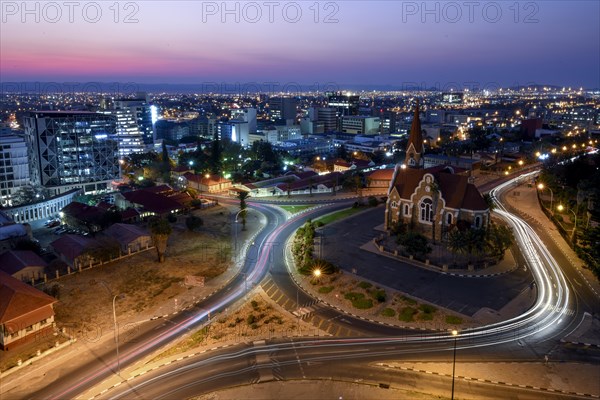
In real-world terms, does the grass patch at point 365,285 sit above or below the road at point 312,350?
above

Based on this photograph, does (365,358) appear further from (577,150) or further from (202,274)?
(577,150)

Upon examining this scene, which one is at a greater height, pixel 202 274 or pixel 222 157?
pixel 222 157

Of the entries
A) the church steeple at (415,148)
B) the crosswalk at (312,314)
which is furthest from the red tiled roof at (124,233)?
the church steeple at (415,148)

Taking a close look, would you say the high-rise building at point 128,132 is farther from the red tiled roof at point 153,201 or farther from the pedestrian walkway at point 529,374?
the pedestrian walkway at point 529,374

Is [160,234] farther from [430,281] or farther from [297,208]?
[297,208]

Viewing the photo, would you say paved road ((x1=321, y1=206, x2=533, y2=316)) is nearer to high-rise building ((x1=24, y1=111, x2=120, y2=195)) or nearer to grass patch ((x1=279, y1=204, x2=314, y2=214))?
grass patch ((x1=279, y1=204, x2=314, y2=214))

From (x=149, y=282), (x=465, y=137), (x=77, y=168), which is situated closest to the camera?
(x=149, y=282)

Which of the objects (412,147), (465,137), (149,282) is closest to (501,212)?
(412,147)
